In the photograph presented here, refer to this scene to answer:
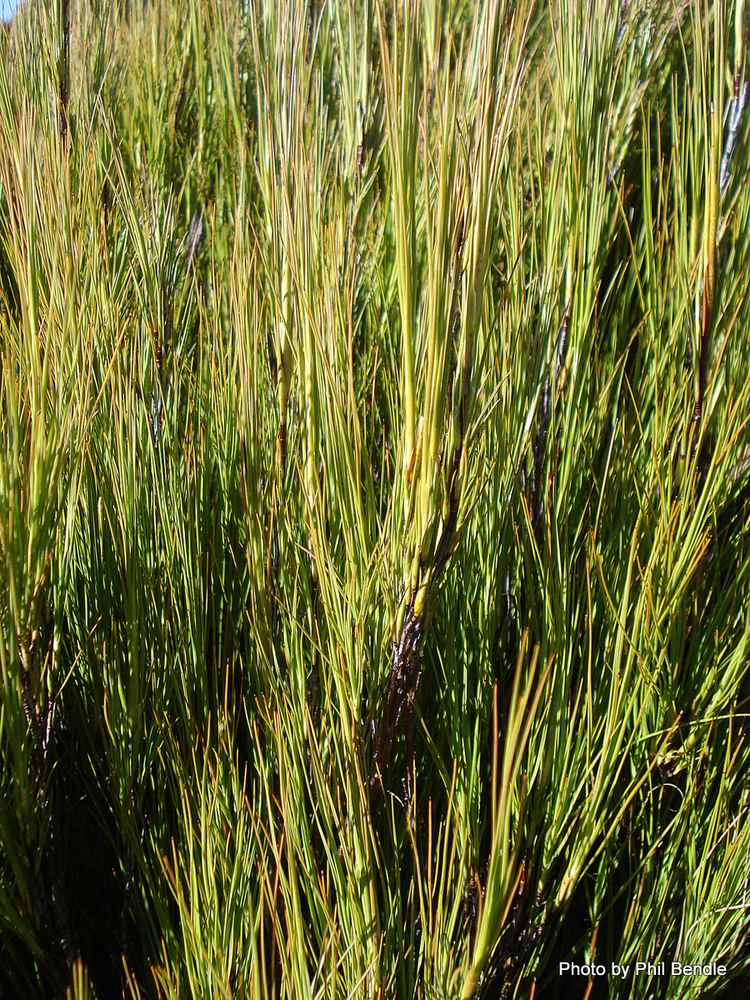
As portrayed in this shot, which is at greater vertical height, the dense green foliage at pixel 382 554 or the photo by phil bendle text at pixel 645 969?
the dense green foliage at pixel 382 554

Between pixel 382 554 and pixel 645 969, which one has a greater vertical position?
pixel 382 554

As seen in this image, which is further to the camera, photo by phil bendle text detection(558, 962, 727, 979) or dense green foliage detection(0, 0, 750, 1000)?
photo by phil bendle text detection(558, 962, 727, 979)

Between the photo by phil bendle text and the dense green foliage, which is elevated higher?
the dense green foliage

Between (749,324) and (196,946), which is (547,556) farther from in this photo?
(196,946)

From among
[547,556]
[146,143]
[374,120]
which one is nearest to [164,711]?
[547,556]

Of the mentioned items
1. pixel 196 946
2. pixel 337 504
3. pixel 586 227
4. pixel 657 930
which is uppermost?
pixel 586 227

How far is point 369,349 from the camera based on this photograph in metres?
1.04

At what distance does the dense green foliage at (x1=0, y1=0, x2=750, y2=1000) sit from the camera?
69cm

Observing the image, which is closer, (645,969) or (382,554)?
(382,554)

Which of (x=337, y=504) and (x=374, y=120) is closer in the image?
(x=337, y=504)

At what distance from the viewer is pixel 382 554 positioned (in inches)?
27.8

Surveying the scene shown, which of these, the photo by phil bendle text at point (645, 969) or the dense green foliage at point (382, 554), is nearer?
the dense green foliage at point (382, 554)

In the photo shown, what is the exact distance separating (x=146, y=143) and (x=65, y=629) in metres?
1.00

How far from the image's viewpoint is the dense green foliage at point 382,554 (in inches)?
27.3
